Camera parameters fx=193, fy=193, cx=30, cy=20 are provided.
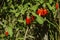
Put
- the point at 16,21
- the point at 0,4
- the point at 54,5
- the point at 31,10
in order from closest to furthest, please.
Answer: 1. the point at 31,10
2. the point at 54,5
3. the point at 16,21
4. the point at 0,4

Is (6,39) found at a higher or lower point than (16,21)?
lower

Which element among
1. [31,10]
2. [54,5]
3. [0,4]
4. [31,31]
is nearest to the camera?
[31,10]

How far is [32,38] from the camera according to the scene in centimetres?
261

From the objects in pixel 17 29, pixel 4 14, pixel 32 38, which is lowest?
pixel 32 38

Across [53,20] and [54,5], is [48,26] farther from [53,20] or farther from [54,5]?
[54,5]

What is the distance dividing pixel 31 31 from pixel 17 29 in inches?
9.2

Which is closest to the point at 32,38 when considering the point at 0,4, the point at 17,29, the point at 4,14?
the point at 17,29

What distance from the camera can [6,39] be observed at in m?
2.46

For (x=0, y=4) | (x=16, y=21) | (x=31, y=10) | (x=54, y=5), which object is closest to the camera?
(x=31, y=10)

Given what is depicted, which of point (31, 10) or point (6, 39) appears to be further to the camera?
point (6, 39)

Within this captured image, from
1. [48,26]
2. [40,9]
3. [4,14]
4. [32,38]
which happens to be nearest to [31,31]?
[32,38]

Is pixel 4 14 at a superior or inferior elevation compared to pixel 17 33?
superior

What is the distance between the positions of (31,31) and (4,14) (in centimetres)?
43

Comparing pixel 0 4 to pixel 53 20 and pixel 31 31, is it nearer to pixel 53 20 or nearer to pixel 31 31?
pixel 31 31
